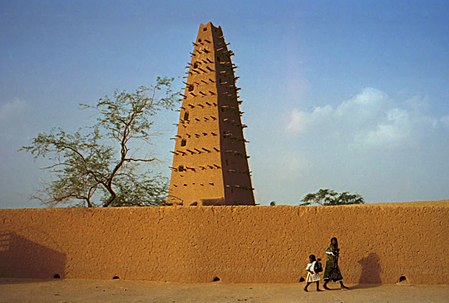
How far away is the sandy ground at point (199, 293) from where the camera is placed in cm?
936

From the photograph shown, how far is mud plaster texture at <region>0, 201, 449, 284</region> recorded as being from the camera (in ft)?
35.8

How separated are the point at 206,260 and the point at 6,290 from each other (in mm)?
4658

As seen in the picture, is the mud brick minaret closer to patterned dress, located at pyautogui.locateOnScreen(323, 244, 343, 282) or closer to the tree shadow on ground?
the tree shadow on ground

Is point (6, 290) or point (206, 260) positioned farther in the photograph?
point (206, 260)

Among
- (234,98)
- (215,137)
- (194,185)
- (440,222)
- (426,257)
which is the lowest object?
(426,257)

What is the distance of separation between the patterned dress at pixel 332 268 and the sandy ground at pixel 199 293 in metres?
0.34

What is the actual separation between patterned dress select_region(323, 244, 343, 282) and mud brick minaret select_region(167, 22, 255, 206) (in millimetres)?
9580

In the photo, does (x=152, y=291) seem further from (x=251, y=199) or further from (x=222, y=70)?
(x=222, y=70)

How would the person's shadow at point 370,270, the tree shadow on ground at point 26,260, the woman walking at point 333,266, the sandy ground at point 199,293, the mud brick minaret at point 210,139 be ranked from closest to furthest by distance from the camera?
the sandy ground at point 199,293 → the woman walking at point 333,266 → the person's shadow at point 370,270 → the tree shadow on ground at point 26,260 → the mud brick minaret at point 210,139

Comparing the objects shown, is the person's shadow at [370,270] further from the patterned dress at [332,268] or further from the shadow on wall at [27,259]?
the shadow on wall at [27,259]

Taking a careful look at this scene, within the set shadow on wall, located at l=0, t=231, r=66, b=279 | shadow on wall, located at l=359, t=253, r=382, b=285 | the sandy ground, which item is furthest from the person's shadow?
shadow on wall, located at l=0, t=231, r=66, b=279

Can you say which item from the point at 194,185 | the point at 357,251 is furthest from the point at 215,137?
the point at 357,251

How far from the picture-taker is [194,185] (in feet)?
68.5

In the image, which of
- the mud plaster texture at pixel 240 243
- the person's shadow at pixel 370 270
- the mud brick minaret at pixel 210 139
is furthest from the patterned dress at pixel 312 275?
the mud brick minaret at pixel 210 139
